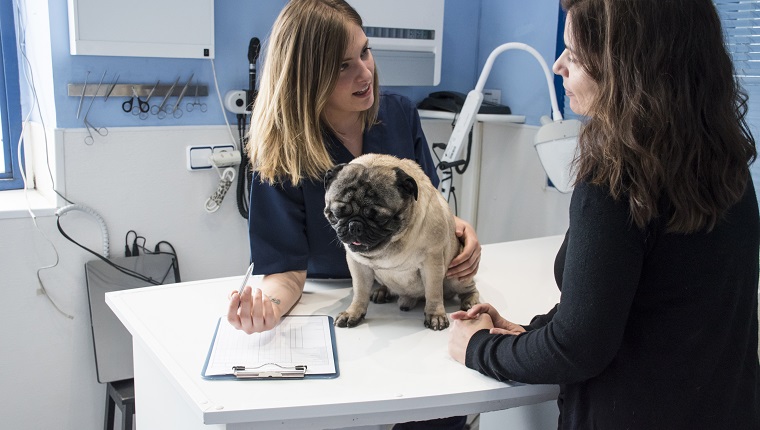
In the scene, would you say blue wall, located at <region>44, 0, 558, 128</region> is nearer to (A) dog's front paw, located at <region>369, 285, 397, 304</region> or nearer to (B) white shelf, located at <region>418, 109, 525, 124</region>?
(B) white shelf, located at <region>418, 109, 525, 124</region>

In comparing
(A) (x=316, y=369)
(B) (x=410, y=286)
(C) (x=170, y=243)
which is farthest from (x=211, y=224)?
(A) (x=316, y=369)

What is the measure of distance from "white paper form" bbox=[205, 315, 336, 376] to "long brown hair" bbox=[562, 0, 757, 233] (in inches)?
23.1

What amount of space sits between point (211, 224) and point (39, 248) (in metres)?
0.59

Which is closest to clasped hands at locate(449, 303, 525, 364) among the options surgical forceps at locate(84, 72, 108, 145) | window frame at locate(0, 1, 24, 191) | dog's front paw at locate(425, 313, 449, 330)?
dog's front paw at locate(425, 313, 449, 330)

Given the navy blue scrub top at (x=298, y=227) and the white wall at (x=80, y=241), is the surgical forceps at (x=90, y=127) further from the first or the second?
the navy blue scrub top at (x=298, y=227)

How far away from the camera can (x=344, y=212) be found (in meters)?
1.27

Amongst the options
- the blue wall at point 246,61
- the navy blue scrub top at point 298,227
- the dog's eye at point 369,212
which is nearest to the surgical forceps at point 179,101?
the blue wall at point 246,61

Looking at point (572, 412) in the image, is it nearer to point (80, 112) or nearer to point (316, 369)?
point (316, 369)

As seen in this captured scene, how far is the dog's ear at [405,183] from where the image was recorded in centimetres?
130

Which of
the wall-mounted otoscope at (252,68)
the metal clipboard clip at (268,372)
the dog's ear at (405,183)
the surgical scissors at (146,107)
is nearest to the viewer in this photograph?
the metal clipboard clip at (268,372)

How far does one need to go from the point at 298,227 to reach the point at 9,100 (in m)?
1.54

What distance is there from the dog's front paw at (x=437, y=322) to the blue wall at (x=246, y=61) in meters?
1.47

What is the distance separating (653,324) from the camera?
3.24 feet

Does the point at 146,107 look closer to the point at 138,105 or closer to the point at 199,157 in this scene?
the point at 138,105
